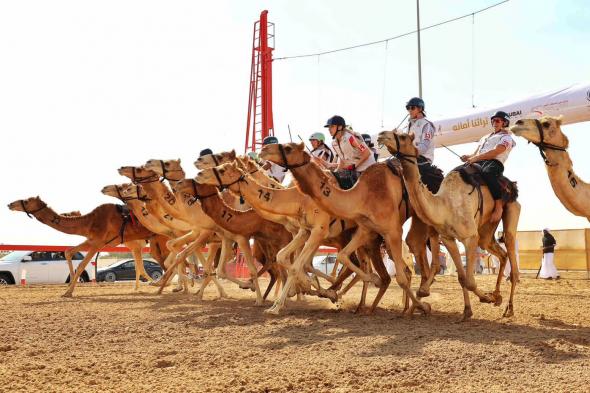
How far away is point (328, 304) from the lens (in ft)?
40.8

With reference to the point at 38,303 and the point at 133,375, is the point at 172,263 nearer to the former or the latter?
the point at 38,303

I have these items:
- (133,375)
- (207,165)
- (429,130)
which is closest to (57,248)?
(207,165)

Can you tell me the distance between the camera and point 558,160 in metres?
9.16

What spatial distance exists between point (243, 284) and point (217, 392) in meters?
7.56

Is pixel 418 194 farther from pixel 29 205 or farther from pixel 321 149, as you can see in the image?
pixel 29 205

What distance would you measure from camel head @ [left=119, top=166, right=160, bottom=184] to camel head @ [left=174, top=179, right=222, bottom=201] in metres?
2.45

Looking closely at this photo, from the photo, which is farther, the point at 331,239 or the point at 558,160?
the point at 331,239

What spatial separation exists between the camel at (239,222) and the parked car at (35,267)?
12735 millimetres

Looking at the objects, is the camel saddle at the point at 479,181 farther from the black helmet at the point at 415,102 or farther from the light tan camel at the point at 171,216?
the light tan camel at the point at 171,216

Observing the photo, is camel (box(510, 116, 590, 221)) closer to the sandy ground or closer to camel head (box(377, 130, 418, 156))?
camel head (box(377, 130, 418, 156))

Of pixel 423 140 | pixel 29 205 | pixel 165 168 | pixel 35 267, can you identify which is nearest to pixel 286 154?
pixel 423 140

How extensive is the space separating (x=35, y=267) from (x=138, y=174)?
10649mm

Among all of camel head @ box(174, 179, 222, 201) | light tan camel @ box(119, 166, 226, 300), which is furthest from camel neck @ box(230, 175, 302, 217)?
light tan camel @ box(119, 166, 226, 300)

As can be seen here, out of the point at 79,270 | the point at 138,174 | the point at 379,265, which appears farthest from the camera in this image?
the point at 79,270
